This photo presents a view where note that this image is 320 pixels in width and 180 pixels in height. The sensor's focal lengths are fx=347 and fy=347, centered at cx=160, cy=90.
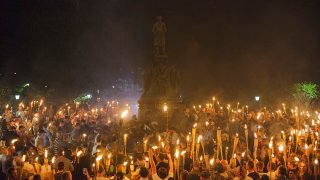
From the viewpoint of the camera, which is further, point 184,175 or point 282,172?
point 184,175

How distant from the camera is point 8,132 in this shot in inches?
452

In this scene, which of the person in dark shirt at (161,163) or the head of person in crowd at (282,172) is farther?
the person in dark shirt at (161,163)

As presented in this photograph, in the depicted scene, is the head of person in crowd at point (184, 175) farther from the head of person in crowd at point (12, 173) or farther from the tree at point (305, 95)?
the tree at point (305, 95)

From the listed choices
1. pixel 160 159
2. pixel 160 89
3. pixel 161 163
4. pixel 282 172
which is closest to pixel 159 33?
pixel 160 89

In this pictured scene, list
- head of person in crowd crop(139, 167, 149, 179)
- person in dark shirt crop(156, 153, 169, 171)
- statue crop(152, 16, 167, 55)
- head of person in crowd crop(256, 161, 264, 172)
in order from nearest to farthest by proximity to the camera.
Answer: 1. head of person in crowd crop(139, 167, 149, 179)
2. person in dark shirt crop(156, 153, 169, 171)
3. head of person in crowd crop(256, 161, 264, 172)
4. statue crop(152, 16, 167, 55)

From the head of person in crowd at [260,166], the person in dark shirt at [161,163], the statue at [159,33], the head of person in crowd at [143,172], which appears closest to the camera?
the head of person in crowd at [143,172]

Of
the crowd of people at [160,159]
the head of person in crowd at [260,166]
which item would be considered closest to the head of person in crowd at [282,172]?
the crowd of people at [160,159]

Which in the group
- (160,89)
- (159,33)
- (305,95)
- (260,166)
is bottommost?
(260,166)

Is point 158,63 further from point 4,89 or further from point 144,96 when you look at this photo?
point 4,89

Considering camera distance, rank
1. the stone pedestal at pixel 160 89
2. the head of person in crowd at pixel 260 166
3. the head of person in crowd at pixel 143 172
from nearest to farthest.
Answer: the head of person in crowd at pixel 143 172, the head of person in crowd at pixel 260 166, the stone pedestal at pixel 160 89

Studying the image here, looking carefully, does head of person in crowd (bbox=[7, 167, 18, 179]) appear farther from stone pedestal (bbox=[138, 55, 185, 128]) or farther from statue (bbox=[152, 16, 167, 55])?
statue (bbox=[152, 16, 167, 55])

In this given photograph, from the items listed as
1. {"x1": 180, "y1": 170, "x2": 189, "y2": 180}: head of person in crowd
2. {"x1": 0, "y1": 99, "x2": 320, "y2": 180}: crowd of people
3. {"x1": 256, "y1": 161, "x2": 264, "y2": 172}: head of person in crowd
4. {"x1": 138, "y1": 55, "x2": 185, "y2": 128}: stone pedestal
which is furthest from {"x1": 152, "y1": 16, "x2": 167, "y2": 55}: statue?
{"x1": 180, "y1": 170, "x2": 189, "y2": 180}: head of person in crowd

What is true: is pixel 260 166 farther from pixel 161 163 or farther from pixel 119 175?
pixel 119 175

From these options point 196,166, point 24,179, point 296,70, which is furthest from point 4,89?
point 296,70
